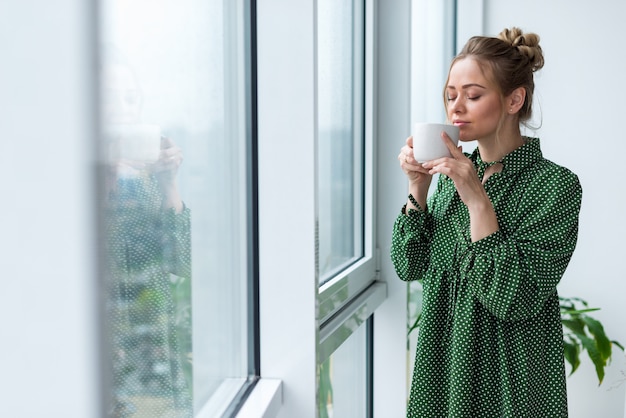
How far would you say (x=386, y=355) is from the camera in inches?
78.1

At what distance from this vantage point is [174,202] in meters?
0.81

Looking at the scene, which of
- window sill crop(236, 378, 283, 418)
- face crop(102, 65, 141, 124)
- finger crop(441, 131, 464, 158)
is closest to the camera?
face crop(102, 65, 141, 124)

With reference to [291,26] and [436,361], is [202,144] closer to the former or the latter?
[291,26]

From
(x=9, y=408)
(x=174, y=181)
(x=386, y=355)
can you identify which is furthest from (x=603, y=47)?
(x=9, y=408)

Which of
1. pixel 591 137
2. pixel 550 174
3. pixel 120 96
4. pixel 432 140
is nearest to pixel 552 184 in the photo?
pixel 550 174

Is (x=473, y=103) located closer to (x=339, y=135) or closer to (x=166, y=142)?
(x=339, y=135)

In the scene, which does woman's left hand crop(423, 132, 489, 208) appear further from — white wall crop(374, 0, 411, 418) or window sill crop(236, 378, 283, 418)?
white wall crop(374, 0, 411, 418)

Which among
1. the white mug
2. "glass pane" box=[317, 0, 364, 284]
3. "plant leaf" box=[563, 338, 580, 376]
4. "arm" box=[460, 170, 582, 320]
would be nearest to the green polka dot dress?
"arm" box=[460, 170, 582, 320]

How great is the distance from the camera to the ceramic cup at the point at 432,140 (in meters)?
1.12

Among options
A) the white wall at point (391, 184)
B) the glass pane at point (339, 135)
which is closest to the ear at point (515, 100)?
the glass pane at point (339, 135)

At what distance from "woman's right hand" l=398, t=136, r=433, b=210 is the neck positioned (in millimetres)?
130

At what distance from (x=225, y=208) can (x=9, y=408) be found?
1.78ft

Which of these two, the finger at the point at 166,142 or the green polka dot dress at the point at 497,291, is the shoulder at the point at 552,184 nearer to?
the green polka dot dress at the point at 497,291

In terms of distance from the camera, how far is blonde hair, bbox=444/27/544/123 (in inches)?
47.7
